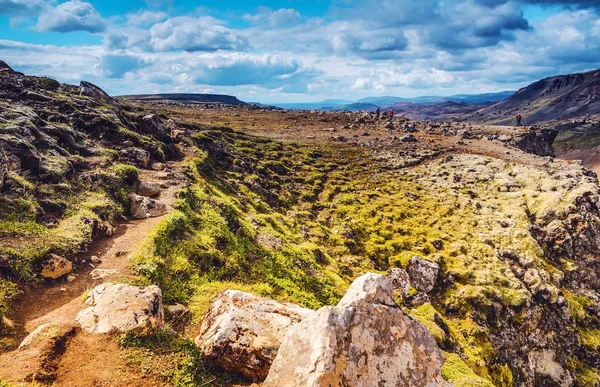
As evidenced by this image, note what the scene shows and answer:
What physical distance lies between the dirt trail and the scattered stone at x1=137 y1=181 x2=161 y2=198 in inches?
199

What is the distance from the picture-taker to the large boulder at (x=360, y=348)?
984 centimetres

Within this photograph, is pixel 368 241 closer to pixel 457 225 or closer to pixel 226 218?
pixel 457 225

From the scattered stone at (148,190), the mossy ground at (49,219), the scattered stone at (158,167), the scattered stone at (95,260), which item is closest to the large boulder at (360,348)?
the mossy ground at (49,219)

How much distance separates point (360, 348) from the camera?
35.5ft

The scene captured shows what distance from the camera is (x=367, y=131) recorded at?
106 meters

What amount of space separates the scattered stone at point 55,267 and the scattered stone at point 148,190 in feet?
39.3

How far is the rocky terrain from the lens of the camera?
1157 centimetres

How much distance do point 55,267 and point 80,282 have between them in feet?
4.25

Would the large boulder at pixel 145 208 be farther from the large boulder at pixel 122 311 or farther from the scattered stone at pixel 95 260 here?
the large boulder at pixel 122 311

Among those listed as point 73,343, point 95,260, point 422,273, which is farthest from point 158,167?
point 422,273

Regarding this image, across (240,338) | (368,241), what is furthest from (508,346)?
(240,338)

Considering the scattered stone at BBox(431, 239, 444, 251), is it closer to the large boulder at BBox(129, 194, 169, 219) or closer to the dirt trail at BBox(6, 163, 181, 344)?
the large boulder at BBox(129, 194, 169, 219)

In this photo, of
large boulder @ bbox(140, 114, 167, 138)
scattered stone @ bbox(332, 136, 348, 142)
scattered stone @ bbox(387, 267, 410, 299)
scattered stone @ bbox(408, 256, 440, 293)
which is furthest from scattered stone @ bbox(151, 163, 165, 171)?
scattered stone @ bbox(332, 136, 348, 142)

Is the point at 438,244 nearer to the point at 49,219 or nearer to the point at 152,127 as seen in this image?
the point at 152,127
